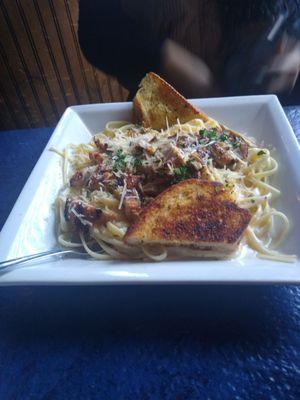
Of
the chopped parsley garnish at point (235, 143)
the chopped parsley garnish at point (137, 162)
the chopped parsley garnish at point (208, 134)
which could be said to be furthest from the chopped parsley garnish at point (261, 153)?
the chopped parsley garnish at point (137, 162)

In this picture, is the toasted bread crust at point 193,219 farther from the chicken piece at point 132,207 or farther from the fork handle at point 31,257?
the fork handle at point 31,257

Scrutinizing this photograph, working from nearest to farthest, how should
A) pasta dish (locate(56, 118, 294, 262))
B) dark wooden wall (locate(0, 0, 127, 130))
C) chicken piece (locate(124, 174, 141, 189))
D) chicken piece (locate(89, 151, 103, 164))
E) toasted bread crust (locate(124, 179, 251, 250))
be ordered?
toasted bread crust (locate(124, 179, 251, 250))
pasta dish (locate(56, 118, 294, 262))
chicken piece (locate(124, 174, 141, 189))
chicken piece (locate(89, 151, 103, 164))
dark wooden wall (locate(0, 0, 127, 130))

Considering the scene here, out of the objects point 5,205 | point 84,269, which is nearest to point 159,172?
point 84,269

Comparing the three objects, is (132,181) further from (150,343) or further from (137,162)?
(150,343)

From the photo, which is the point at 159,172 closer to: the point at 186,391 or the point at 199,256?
the point at 199,256

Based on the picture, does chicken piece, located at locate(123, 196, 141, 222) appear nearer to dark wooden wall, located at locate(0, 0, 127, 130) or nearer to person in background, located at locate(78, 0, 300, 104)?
person in background, located at locate(78, 0, 300, 104)

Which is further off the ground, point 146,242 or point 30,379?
point 146,242

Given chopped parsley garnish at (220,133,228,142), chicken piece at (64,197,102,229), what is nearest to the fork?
chicken piece at (64,197,102,229)
